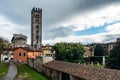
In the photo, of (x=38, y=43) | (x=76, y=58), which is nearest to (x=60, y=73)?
(x=76, y=58)

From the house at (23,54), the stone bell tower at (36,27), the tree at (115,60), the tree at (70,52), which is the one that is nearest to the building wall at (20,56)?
the house at (23,54)

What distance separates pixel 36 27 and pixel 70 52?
48.8m

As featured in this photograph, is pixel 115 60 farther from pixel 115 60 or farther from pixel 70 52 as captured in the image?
pixel 70 52

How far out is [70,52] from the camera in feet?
201

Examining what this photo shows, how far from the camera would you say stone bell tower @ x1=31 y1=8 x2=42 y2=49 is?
104062 millimetres

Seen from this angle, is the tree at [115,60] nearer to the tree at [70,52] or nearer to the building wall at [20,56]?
the tree at [70,52]

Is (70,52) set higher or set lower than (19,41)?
lower

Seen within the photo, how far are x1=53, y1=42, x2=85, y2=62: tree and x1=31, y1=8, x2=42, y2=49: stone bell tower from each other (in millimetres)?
36413

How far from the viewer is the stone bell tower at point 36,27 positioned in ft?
341

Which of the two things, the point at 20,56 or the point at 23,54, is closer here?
the point at 23,54

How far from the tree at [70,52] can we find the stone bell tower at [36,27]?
36.4m

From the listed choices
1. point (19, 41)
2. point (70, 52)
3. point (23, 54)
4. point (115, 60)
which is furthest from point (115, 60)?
point (19, 41)

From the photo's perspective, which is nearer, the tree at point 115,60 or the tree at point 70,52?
the tree at point 115,60

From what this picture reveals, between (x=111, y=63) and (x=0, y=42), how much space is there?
35.3 m
